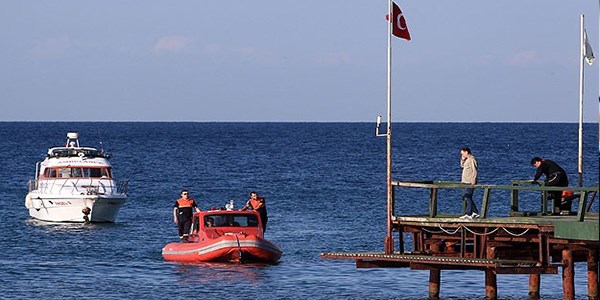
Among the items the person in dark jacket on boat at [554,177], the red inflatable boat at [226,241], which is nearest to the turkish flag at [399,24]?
the person in dark jacket on boat at [554,177]

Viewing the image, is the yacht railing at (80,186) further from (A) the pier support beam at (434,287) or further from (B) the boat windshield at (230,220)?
(A) the pier support beam at (434,287)

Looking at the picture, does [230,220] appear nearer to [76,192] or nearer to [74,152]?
[76,192]

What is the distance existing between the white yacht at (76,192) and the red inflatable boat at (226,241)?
13129 millimetres

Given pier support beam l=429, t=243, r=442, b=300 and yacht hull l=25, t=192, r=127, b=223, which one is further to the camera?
yacht hull l=25, t=192, r=127, b=223

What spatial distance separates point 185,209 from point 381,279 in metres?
6.87

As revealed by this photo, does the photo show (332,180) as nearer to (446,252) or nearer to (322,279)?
(322,279)

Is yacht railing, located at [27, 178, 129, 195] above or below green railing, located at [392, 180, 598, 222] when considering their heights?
below

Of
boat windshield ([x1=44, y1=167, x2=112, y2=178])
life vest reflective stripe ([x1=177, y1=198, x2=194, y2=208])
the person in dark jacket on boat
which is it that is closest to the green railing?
the person in dark jacket on boat

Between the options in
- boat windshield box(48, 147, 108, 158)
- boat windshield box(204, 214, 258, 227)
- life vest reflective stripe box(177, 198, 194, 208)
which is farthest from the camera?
boat windshield box(48, 147, 108, 158)

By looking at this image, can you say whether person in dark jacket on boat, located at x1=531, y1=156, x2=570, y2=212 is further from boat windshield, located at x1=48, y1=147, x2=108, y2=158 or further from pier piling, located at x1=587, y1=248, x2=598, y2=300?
→ boat windshield, located at x1=48, y1=147, x2=108, y2=158

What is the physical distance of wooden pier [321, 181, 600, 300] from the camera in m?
26.8

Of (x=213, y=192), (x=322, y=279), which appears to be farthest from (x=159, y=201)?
(x=322, y=279)

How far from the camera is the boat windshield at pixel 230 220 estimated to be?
38844mm

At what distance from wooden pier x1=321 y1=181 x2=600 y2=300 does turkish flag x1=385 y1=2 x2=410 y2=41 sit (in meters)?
3.13
